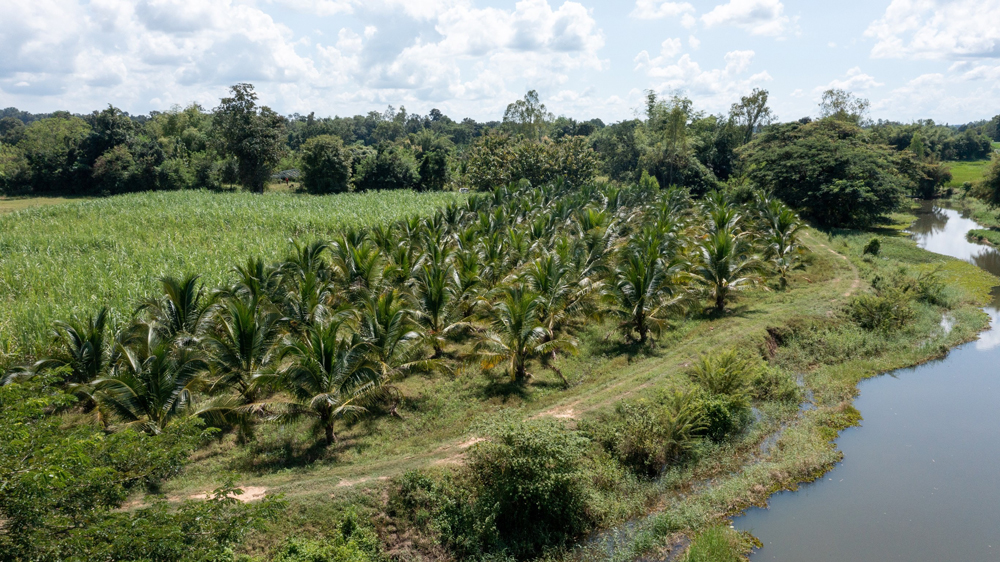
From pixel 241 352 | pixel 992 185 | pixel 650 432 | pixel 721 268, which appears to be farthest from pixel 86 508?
pixel 992 185

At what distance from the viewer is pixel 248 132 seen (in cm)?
4969

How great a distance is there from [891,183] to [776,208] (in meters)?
13.8

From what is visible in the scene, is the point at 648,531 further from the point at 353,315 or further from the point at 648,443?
the point at 353,315

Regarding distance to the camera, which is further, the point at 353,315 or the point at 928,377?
the point at 928,377

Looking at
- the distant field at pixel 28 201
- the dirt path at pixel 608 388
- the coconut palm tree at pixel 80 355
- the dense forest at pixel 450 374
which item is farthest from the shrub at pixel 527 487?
the distant field at pixel 28 201

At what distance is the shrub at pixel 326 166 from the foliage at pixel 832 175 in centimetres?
3769

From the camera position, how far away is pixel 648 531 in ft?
36.7

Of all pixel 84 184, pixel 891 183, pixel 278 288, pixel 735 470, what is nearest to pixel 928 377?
pixel 735 470

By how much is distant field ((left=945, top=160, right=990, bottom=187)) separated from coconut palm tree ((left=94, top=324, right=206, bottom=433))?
238 ft

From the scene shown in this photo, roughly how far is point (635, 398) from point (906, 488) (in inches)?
252

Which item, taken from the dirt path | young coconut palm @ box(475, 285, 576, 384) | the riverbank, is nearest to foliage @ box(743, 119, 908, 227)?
the riverbank

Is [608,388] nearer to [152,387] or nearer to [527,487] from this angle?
[527,487]

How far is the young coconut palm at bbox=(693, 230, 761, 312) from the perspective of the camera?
71.8ft

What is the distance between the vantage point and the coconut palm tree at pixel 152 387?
481 inches
